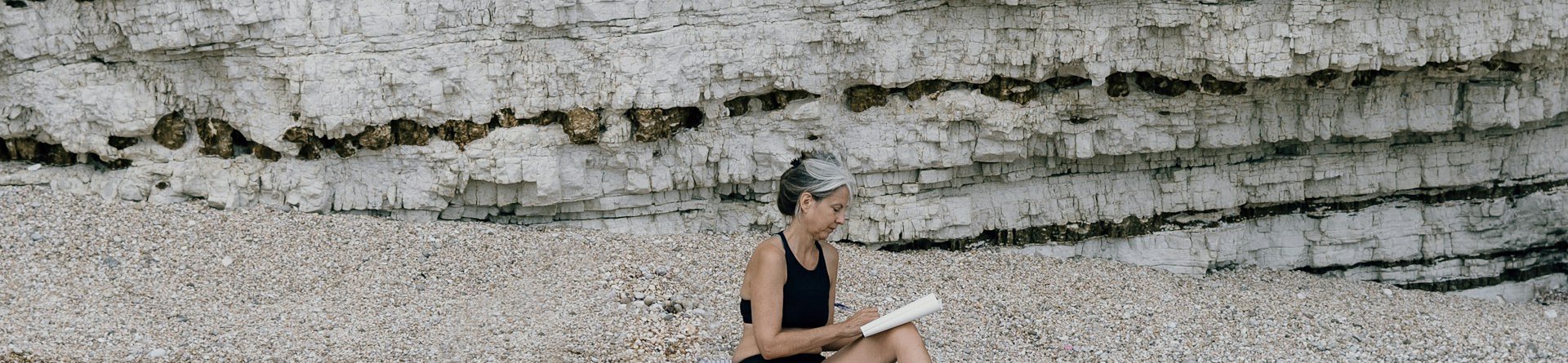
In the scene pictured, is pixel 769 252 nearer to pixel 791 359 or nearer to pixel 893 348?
pixel 791 359

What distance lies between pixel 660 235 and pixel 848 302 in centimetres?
177

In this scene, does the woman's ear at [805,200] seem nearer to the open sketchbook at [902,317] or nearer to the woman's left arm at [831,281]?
the woman's left arm at [831,281]

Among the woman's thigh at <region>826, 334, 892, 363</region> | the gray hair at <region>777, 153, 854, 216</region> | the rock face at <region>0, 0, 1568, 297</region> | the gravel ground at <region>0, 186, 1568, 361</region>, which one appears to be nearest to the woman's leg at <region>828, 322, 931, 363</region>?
the woman's thigh at <region>826, 334, 892, 363</region>

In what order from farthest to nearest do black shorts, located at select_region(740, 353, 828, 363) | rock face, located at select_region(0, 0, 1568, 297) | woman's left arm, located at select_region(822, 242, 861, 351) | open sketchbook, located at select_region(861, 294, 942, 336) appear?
rock face, located at select_region(0, 0, 1568, 297)
woman's left arm, located at select_region(822, 242, 861, 351)
black shorts, located at select_region(740, 353, 828, 363)
open sketchbook, located at select_region(861, 294, 942, 336)

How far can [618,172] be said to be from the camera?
10141mm

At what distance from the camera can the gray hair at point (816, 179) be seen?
556cm

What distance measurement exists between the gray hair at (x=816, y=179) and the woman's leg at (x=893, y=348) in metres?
0.59

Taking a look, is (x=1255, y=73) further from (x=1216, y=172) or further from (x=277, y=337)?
(x=277, y=337)

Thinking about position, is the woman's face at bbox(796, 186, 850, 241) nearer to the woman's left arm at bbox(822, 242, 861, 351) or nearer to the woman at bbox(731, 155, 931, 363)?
the woman at bbox(731, 155, 931, 363)

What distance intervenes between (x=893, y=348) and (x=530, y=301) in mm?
3402

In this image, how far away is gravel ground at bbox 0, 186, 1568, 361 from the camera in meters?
7.59

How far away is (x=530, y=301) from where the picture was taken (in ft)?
27.5

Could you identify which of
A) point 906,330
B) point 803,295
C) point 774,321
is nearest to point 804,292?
point 803,295

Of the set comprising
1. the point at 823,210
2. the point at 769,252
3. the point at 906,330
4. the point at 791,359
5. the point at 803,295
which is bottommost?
the point at 791,359
